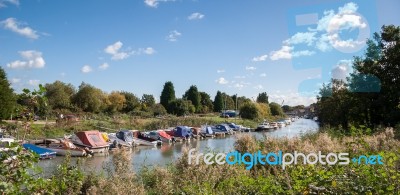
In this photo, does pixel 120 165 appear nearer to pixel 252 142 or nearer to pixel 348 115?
pixel 252 142

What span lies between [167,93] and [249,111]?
58.3ft

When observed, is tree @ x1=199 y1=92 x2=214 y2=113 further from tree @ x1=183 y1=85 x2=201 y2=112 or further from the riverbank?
the riverbank

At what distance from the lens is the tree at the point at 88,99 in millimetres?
51503

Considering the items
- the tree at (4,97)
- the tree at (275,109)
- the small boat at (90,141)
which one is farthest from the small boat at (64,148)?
the tree at (275,109)

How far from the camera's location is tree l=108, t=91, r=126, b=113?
5713cm

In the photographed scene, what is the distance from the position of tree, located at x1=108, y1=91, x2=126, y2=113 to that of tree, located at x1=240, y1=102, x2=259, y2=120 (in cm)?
2755

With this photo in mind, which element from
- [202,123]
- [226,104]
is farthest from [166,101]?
[226,104]

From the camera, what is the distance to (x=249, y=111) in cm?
7762

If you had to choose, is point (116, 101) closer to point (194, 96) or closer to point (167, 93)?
point (167, 93)

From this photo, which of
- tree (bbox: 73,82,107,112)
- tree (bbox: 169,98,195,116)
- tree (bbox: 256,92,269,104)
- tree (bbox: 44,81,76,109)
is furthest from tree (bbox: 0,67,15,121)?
tree (bbox: 256,92,269,104)

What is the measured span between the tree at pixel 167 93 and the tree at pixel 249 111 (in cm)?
1630

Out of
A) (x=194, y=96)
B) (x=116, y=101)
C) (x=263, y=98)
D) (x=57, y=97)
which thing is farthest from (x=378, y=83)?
(x=263, y=98)

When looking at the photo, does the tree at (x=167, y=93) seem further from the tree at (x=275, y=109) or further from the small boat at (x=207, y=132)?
the tree at (x=275, y=109)

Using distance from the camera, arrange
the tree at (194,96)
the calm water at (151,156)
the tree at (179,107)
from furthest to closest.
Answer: the tree at (194,96) → the tree at (179,107) → the calm water at (151,156)
